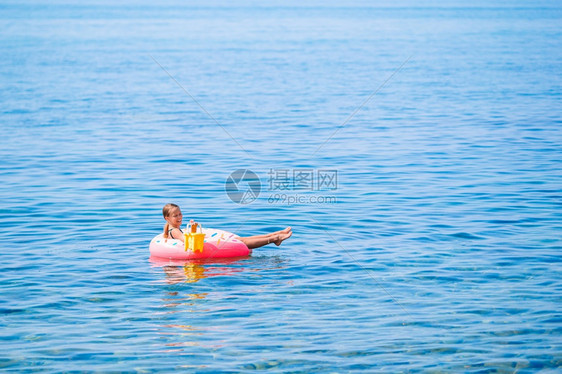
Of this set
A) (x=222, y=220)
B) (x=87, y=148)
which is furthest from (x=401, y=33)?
(x=222, y=220)

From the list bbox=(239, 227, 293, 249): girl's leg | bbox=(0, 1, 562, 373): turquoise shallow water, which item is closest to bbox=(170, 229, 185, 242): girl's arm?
bbox=(0, 1, 562, 373): turquoise shallow water

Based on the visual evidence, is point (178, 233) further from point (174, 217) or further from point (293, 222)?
point (293, 222)

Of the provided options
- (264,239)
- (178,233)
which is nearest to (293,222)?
(264,239)

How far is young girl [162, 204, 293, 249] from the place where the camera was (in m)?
10.6

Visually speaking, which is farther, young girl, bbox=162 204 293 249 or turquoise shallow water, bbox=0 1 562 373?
young girl, bbox=162 204 293 249

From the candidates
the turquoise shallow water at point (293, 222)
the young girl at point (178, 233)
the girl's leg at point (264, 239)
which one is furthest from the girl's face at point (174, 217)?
the girl's leg at point (264, 239)

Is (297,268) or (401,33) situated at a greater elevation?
(401,33)

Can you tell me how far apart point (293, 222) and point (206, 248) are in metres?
3.09

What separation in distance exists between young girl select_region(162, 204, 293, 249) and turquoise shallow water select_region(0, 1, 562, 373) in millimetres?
276

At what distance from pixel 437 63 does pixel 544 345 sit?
110 feet

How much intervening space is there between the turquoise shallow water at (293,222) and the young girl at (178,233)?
10.9 inches

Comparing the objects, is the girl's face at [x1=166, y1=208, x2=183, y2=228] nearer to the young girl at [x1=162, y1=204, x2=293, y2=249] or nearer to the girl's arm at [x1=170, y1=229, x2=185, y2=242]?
the young girl at [x1=162, y1=204, x2=293, y2=249]

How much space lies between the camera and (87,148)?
1997 centimetres

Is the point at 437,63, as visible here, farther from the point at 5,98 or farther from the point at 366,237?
the point at 366,237
